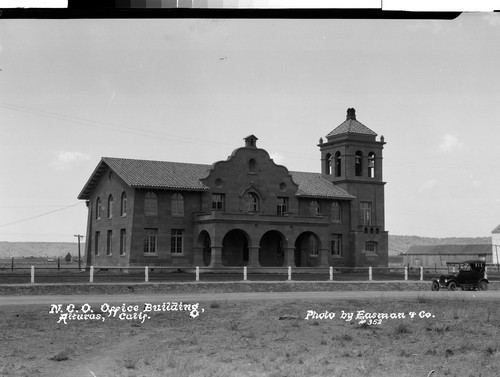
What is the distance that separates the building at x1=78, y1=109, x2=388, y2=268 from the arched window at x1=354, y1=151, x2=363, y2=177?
0.26 ft

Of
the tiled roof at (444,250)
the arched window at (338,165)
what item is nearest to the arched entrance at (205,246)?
the arched window at (338,165)

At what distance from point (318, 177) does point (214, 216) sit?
1020cm

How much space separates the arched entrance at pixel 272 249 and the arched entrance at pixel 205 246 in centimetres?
340

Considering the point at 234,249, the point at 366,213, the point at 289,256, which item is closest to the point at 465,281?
the point at 289,256

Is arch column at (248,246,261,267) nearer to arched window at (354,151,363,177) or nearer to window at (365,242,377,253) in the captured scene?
arched window at (354,151,363,177)

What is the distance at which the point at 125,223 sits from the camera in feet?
125

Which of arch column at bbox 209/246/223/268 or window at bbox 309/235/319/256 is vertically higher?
window at bbox 309/235/319/256

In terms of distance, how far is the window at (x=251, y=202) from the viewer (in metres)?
45.6

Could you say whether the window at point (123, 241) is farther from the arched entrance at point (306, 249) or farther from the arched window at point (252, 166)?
the arched entrance at point (306, 249)

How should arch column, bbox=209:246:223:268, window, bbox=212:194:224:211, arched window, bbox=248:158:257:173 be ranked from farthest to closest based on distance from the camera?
arched window, bbox=248:158:257:173, window, bbox=212:194:224:211, arch column, bbox=209:246:223:268

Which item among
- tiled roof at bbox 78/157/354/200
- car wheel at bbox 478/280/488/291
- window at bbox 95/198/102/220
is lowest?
car wheel at bbox 478/280/488/291

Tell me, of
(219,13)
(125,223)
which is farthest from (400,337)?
(125,223)

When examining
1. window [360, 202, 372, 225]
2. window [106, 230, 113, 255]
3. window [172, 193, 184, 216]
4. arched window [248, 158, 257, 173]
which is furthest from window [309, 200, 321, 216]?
window [106, 230, 113, 255]

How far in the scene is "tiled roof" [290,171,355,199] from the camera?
155 ft
